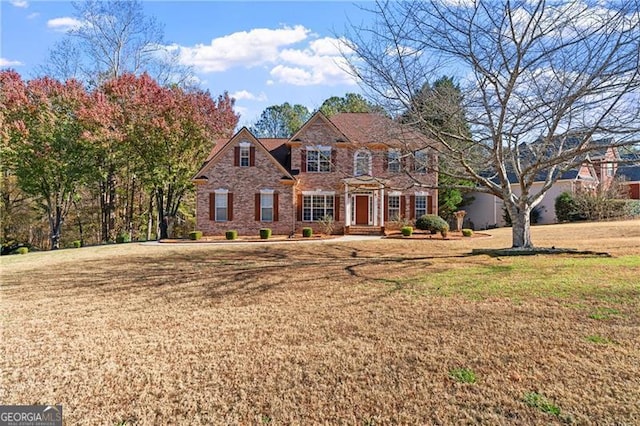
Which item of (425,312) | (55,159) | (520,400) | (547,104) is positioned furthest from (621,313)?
(55,159)

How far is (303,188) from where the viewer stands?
2259 cm

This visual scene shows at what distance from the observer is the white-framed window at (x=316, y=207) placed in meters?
22.6

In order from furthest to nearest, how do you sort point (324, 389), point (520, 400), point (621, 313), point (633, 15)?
point (633, 15)
point (621, 313)
point (324, 389)
point (520, 400)

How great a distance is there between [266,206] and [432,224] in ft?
30.5

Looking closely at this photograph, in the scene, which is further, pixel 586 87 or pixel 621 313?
pixel 586 87

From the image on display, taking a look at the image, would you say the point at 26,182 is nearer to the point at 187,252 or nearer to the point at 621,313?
the point at 187,252

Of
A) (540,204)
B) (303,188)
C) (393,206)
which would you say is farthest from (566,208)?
(303,188)

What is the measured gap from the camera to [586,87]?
8.83 metres

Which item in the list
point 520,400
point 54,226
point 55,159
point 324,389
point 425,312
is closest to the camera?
point 520,400

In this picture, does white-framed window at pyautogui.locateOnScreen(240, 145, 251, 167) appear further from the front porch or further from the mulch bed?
the mulch bed

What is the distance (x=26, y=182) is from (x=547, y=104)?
2725 cm

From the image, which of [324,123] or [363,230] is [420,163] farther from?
[324,123]

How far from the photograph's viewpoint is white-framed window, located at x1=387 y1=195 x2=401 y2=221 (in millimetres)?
23109

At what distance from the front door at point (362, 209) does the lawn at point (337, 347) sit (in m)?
14.1
